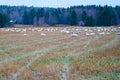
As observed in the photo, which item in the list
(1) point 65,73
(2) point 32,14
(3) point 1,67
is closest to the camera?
(1) point 65,73

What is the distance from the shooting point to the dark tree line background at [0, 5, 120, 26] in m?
88.1

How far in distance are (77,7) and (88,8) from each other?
5.42 meters

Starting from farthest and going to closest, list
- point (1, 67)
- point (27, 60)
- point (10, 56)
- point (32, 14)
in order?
point (32, 14) < point (10, 56) < point (27, 60) < point (1, 67)

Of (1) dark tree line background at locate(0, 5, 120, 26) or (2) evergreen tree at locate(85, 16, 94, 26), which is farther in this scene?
(1) dark tree line background at locate(0, 5, 120, 26)

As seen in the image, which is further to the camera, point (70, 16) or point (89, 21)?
point (70, 16)

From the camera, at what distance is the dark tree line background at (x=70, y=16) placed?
88.1 meters

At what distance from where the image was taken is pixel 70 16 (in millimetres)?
96188

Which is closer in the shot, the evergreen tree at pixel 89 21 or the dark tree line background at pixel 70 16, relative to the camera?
the evergreen tree at pixel 89 21

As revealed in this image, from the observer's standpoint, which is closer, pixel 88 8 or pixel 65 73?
pixel 65 73

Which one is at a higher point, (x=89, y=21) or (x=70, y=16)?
(x=70, y=16)

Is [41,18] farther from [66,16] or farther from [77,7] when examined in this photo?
[77,7]

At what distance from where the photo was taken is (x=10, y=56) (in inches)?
685

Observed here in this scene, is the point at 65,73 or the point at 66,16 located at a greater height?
the point at 65,73

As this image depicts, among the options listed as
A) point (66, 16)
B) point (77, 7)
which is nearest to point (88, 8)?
point (77, 7)
